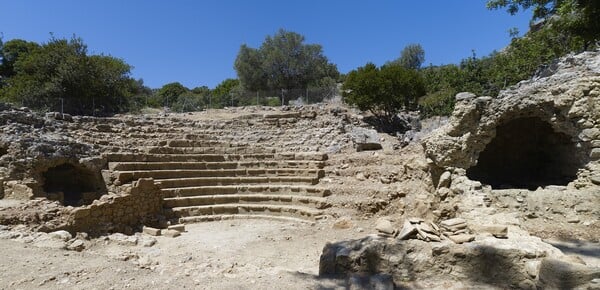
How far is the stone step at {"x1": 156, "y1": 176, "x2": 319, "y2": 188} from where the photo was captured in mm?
10328

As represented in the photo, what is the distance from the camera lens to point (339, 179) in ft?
35.7

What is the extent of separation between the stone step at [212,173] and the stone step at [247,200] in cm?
99

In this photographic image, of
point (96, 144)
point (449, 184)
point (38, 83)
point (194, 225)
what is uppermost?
point (38, 83)

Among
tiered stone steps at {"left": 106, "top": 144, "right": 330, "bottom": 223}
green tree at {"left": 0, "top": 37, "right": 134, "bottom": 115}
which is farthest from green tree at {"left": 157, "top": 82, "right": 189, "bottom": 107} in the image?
tiered stone steps at {"left": 106, "top": 144, "right": 330, "bottom": 223}

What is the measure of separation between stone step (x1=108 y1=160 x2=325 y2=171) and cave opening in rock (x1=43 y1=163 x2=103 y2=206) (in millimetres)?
638

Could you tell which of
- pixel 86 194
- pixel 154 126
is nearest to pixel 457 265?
pixel 86 194

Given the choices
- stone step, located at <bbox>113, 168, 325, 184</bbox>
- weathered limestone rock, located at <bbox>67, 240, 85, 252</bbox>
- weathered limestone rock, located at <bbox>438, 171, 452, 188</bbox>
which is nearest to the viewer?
weathered limestone rock, located at <bbox>67, 240, 85, 252</bbox>

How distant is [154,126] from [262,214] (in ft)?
23.8

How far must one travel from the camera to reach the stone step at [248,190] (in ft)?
33.2

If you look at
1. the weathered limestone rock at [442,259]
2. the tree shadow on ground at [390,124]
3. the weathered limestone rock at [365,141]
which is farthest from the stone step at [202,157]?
the weathered limestone rock at [442,259]

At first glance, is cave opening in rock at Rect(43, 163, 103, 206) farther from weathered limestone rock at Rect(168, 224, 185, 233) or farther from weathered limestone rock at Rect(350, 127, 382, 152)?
weathered limestone rock at Rect(350, 127, 382, 152)

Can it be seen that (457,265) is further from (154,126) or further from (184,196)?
(154,126)

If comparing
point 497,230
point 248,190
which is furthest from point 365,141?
point 497,230

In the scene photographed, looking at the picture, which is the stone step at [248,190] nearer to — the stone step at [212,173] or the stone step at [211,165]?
the stone step at [212,173]
